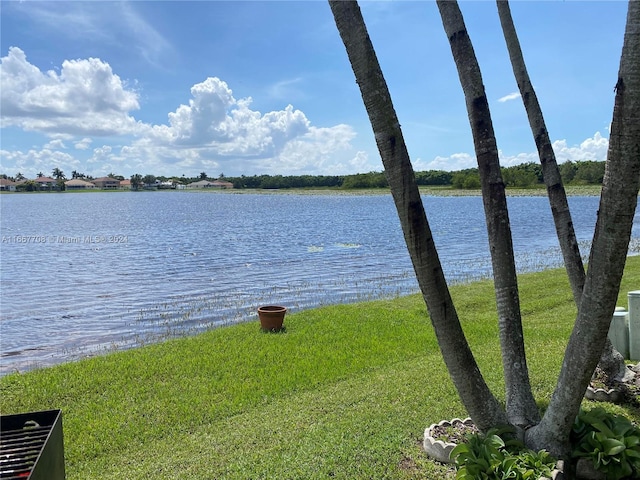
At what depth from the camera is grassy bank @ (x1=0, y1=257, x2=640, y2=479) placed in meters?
4.47

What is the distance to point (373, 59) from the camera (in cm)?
308

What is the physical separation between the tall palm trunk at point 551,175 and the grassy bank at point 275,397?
0.74m

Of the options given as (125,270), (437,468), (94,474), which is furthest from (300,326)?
(125,270)

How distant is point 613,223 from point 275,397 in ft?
16.0

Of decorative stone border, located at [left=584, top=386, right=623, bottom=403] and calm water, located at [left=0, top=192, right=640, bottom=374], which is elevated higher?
decorative stone border, located at [left=584, top=386, right=623, bottom=403]

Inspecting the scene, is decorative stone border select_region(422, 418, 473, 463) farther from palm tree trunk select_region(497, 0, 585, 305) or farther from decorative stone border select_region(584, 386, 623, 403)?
palm tree trunk select_region(497, 0, 585, 305)

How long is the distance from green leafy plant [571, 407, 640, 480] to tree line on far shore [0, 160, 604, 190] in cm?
4668

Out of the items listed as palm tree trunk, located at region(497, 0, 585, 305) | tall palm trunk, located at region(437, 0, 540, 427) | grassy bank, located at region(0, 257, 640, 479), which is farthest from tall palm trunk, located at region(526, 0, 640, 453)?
palm tree trunk, located at region(497, 0, 585, 305)

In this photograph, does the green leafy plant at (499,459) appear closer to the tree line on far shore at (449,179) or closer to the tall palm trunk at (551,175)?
the tall palm trunk at (551,175)

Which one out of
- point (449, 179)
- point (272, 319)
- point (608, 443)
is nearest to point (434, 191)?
point (449, 179)

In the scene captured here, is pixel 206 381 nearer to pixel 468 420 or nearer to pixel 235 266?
pixel 468 420

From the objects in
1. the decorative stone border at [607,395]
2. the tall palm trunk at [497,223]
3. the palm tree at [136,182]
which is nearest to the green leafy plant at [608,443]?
the tall palm trunk at [497,223]

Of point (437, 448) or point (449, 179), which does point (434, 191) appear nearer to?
point (449, 179)

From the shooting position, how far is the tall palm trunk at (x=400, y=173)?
3090mm
